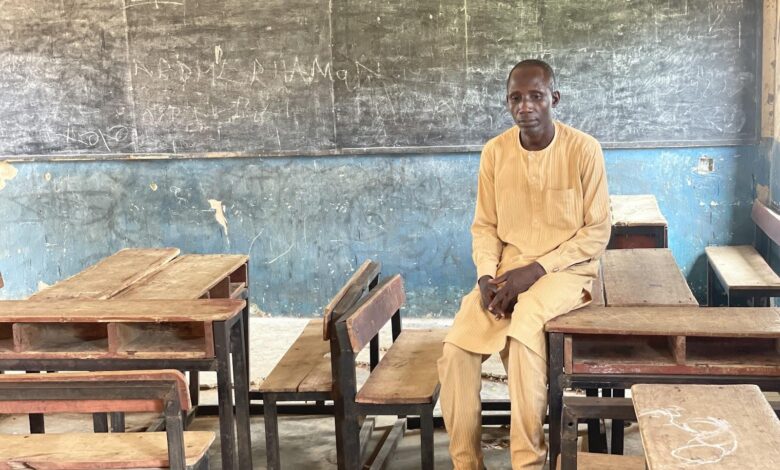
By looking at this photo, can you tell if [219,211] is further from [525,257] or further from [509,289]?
[509,289]

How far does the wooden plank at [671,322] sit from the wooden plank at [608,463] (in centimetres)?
46

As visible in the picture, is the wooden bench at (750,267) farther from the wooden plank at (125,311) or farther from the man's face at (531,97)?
the wooden plank at (125,311)

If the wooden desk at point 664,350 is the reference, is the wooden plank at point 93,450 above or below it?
below

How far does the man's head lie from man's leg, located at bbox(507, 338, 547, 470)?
874 millimetres

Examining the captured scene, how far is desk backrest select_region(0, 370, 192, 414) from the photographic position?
8.36 ft

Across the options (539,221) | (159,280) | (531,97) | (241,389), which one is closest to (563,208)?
(539,221)

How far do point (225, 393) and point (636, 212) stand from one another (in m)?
2.77

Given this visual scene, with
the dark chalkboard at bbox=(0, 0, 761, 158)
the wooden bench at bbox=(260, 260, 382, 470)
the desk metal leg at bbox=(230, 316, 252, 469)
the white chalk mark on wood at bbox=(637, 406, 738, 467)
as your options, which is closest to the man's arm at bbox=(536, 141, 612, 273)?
the wooden bench at bbox=(260, 260, 382, 470)

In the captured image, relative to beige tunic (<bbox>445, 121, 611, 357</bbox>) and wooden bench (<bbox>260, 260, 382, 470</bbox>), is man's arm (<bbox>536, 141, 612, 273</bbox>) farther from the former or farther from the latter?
wooden bench (<bbox>260, 260, 382, 470</bbox>)

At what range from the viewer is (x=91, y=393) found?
2.54 metres

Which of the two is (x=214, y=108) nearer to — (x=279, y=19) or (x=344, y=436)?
(x=279, y=19)

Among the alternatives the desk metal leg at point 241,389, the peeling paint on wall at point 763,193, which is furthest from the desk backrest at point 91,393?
the peeling paint on wall at point 763,193

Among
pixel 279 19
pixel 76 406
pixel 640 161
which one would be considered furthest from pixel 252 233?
pixel 76 406

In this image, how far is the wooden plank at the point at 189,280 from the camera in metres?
3.96
